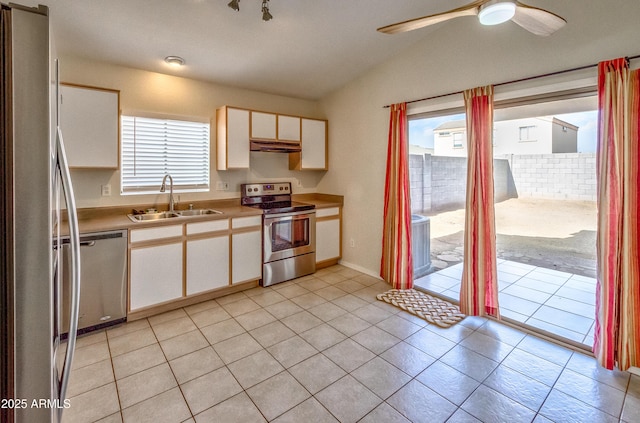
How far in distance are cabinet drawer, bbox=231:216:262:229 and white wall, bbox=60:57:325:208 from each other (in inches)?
26.2

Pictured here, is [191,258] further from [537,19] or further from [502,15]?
[537,19]

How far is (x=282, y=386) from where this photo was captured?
2078 mm

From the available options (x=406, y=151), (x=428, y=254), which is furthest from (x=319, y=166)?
(x=428, y=254)

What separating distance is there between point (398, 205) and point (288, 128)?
1.82m

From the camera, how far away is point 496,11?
176 cm

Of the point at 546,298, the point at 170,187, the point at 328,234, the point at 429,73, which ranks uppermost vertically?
the point at 429,73

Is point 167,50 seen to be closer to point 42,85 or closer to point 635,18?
point 42,85

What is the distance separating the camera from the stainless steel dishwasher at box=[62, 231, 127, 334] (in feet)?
8.55

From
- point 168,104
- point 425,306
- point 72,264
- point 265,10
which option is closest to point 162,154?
point 168,104

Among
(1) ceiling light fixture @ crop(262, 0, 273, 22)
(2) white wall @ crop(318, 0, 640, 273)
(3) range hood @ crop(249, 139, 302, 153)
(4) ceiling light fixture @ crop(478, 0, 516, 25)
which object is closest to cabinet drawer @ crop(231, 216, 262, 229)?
(3) range hood @ crop(249, 139, 302, 153)

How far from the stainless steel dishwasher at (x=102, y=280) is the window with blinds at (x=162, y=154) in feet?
2.89

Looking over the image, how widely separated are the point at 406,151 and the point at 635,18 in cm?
197

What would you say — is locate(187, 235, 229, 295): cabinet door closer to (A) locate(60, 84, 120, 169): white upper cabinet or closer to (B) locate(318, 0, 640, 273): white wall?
(A) locate(60, 84, 120, 169): white upper cabinet

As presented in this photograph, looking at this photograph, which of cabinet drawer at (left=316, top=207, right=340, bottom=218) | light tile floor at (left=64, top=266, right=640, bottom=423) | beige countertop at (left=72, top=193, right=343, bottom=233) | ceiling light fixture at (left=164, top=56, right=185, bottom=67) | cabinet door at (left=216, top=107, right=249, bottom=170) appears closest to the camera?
light tile floor at (left=64, top=266, right=640, bottom=423)
